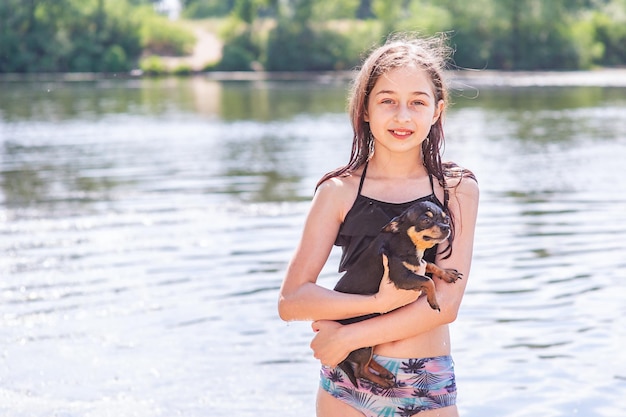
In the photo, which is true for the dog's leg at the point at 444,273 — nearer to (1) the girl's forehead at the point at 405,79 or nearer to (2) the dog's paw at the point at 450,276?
(2) the dog's paw at the point at 450,276

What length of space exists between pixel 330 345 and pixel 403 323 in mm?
221

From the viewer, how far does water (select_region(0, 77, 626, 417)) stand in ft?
19.5

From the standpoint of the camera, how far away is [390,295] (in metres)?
2.99

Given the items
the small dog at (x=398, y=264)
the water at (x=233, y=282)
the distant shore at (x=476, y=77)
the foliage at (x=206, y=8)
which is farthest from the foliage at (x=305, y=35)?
the small dog at (x=398, y=264)

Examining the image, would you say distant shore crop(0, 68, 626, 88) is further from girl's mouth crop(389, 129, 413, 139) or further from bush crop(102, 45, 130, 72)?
girl's mouth crop(389, 129, 413, 139)

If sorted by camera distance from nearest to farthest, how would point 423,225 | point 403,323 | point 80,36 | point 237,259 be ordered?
point 423,225 → point 403,323 → point 237,259 → point 80,36

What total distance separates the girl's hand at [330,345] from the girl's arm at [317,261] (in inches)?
1.1

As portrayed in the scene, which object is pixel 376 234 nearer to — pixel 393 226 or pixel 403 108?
pixel 393 226

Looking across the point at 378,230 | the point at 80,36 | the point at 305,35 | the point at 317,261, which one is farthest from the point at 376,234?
the point at 80,36

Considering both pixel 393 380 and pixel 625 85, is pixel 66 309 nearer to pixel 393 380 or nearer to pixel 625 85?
pixel 393 380

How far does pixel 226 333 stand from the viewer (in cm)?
709

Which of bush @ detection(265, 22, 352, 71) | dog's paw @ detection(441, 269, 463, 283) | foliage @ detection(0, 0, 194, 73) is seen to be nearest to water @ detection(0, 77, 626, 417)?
dog's paw @ detection(441, 269, 463, 283)

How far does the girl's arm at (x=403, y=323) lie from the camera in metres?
3.03

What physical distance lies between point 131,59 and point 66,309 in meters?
71.5
